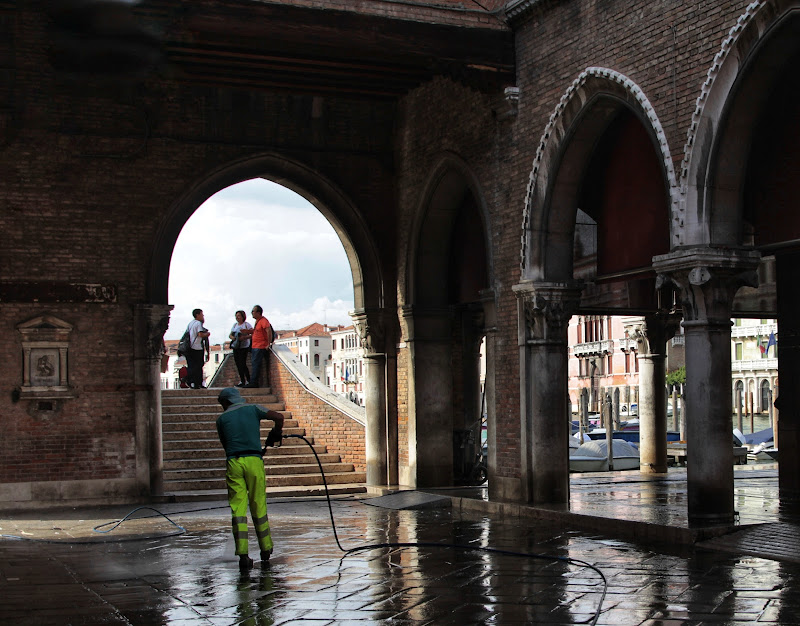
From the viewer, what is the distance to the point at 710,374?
875 cm

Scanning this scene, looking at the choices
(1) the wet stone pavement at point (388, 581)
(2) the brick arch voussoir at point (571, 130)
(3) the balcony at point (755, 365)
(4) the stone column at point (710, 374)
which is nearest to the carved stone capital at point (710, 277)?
(4) the stone column at point (710, 374)

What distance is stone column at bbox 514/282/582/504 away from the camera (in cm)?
1100

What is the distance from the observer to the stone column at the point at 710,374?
8.75 metres

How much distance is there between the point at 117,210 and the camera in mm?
13336

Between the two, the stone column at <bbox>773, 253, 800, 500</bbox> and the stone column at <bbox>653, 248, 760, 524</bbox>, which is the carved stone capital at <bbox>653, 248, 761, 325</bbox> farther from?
the stone column at <bbox>773, 253, 800, 500</bbox>

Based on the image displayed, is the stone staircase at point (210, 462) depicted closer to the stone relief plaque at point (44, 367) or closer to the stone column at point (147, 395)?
the stone column at point (147, 395)

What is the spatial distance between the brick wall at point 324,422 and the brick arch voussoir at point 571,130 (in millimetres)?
5049

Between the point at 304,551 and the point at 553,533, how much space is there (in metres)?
2.18

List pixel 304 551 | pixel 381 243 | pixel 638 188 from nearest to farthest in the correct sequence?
pixel 304 551, pixel 638 188, pixel 381 243

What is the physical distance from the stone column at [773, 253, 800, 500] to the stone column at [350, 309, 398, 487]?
4903 mm

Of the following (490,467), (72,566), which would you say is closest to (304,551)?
(72,566)

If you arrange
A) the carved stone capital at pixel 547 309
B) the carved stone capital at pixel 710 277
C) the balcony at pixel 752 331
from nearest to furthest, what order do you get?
1. the carved stone capital at pixel 710 277
2. the carved stone capital at pixel 547 309
3. the balcony at pixel 752 331

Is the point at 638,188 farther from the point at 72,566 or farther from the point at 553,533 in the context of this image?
the point at 72,566

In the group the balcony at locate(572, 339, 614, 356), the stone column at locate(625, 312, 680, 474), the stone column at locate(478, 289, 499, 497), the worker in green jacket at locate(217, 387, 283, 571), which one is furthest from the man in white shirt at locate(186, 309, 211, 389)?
the balcony at locate(572, 339, 614, 356)
